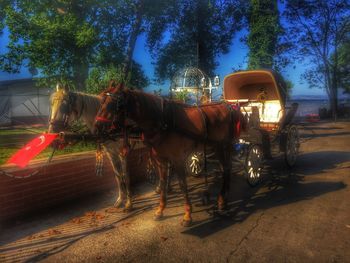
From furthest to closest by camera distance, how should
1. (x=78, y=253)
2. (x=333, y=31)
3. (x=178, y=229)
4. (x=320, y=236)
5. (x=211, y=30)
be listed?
(x=333, y=31) → (x=211, y=30) → (x=178, y=229) → (x=320, y=236) → (x=78, y=253)

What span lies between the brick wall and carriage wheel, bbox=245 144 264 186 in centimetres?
259

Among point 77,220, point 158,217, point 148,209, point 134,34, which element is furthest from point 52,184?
point 134,34

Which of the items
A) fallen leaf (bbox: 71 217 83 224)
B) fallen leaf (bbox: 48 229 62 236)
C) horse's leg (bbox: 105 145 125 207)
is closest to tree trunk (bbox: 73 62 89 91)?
horse's leg (bbox: 105 145 125 207)

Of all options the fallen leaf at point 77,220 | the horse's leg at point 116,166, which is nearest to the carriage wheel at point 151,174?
the horse's leg at point 116,166

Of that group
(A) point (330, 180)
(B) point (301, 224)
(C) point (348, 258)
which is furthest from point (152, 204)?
(A) point (330, 180)

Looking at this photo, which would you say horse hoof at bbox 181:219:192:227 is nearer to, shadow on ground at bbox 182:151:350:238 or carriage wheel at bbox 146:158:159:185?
shadow on ground at bbox 182:151:350:238

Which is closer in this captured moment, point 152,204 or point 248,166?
point 152,204

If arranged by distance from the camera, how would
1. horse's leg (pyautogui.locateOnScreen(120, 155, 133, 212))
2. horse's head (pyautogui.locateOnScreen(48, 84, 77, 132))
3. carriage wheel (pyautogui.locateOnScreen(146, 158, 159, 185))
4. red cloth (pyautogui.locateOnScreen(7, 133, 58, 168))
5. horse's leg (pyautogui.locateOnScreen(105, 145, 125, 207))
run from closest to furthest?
red cloth (pyautogui.locateOnScreen(7, 133, 58, 168)) < horse's head (pyautogui.locateOnScreen(48, 84, 77, 132)) < horse's leg (pyautogui.locateOnScreen(120, 155, 133, 212)) < horse's leg (pyautogui.locateOnScreen(105, 145, 125, 207)) < carriage wheel (pyautogui.locateOnScreen(146, 158, 159, 185))

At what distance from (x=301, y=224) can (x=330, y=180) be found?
327cm

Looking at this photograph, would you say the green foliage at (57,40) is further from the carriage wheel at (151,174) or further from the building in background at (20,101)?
the building in background at (20,101)

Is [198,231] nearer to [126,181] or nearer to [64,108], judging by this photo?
[126,181]

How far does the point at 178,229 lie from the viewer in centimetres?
508

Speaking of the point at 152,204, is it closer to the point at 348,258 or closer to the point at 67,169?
→ the point at 67,169

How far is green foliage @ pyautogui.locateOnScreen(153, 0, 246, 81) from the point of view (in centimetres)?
2117
